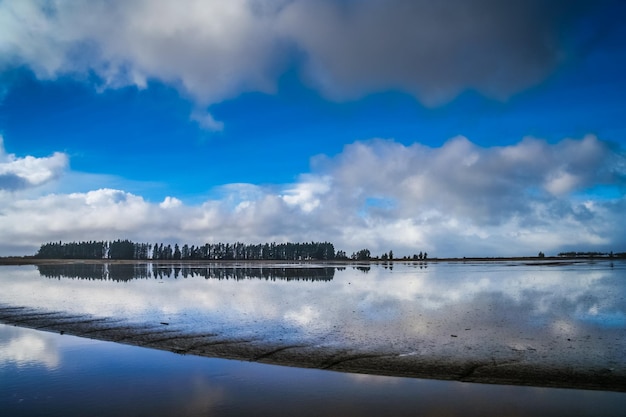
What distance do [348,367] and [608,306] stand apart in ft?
63.3

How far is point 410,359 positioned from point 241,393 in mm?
5756

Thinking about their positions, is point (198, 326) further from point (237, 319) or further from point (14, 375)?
point (14, 375)

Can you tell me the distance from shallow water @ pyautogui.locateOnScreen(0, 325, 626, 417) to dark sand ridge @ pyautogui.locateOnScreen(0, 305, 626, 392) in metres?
0.70

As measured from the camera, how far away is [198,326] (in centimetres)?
2050

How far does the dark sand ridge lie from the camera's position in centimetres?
1180

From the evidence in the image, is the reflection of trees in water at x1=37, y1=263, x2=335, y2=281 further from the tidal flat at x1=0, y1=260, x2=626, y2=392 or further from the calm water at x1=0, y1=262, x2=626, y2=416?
the calm water at x1=0, y1=262, x2=626, y2=416

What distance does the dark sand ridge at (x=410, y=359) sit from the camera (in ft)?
Answer: 38.7

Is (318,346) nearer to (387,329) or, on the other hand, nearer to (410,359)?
(410,359)

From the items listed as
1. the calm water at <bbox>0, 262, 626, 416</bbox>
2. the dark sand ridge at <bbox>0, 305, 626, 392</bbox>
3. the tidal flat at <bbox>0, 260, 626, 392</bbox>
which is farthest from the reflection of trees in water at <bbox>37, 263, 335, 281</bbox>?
the dark sand ridge at <bbox>0, 305, 626, 392</bbox>

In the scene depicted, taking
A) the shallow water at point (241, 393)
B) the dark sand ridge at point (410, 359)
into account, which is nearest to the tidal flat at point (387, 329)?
the dark sand ridge at point (410, 359)

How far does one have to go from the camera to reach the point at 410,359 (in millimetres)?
13867

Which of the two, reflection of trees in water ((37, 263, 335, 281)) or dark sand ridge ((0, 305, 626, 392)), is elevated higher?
dark sand ridge ((0, 305, 626, 392))

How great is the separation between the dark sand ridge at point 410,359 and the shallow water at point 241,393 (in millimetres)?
696

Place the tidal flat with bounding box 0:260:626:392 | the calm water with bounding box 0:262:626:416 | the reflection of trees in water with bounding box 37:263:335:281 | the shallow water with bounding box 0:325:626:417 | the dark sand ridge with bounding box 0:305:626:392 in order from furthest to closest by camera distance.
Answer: the reflection of trees in water with bounding box 37:263:335:281 < the tidal flat with bounding box 0:260:626:392 < the dark sand ridge with bounding box 0:305:626:392 < the calm water with bounding box 0:262:626:416 < the shallow water with bounding box 0:325:626:417
